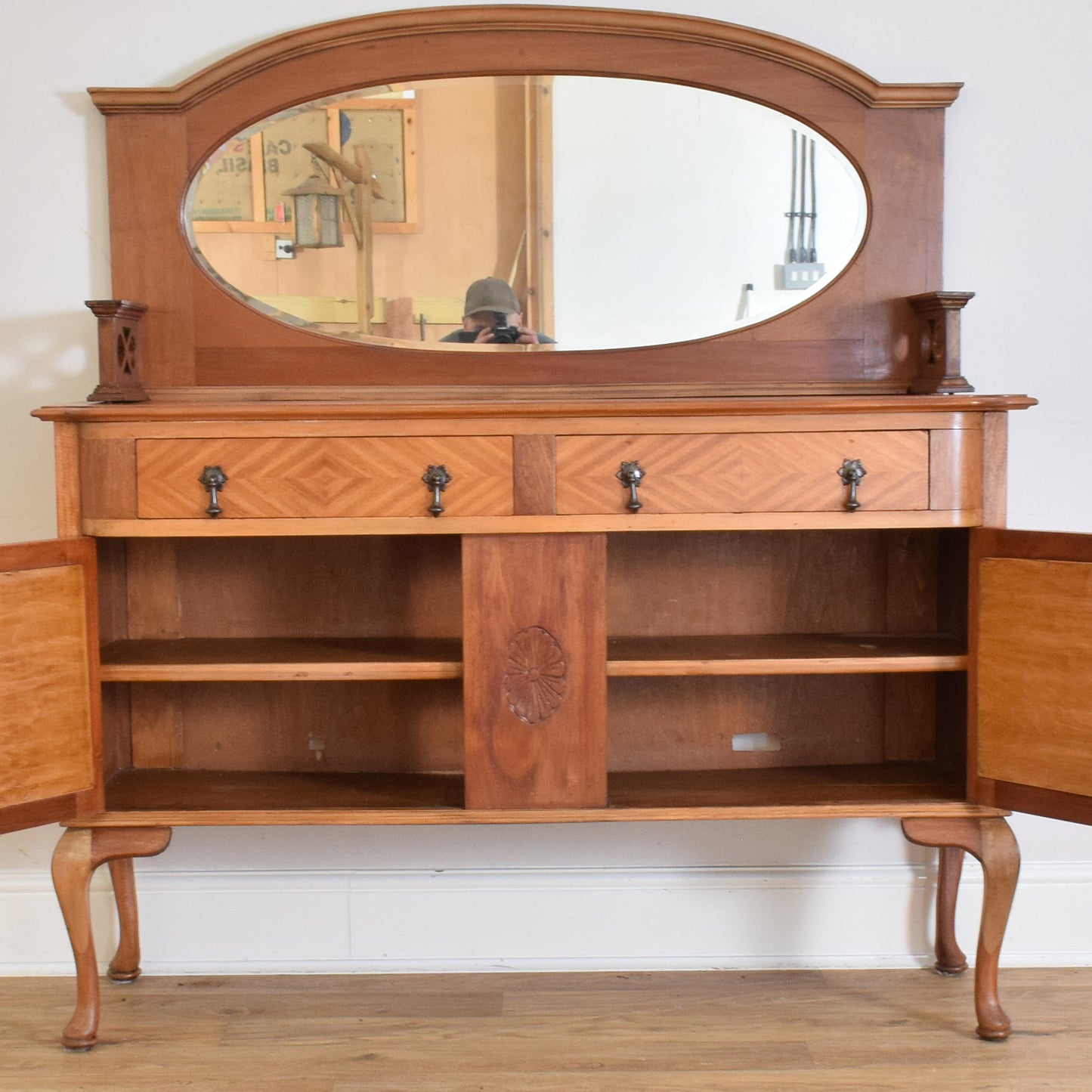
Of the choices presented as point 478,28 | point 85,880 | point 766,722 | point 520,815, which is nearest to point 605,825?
point 766,722

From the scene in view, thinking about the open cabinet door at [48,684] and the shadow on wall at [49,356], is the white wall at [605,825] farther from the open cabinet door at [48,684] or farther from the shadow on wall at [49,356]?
the open cabinet door at [48,684]

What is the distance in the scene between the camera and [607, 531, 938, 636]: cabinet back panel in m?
2.58

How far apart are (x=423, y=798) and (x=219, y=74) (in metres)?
1.63

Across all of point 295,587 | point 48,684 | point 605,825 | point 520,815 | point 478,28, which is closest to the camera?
point 48,684

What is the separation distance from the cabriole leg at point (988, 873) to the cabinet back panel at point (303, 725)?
41.3 inches

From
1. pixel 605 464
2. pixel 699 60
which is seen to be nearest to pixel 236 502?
pixel 605 464

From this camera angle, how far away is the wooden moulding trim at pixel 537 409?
2.09 meters

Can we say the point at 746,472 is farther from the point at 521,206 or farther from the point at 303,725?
the point at 303,725

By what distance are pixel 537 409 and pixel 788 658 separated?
70 centimetres

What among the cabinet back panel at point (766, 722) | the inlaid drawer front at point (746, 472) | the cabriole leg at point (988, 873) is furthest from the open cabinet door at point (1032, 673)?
the cabinet back panel at point (766, 722)

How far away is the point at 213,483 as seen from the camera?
2.10 m

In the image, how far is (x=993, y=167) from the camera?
256cm

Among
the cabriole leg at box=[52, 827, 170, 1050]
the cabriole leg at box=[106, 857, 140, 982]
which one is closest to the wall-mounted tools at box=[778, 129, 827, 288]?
the cabriole leg at box=[52, 827, 170, 1050]

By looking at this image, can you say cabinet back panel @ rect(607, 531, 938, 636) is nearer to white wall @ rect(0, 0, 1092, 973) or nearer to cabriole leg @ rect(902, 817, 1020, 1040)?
white wall @ rect(0, 0, 1092, 973)
